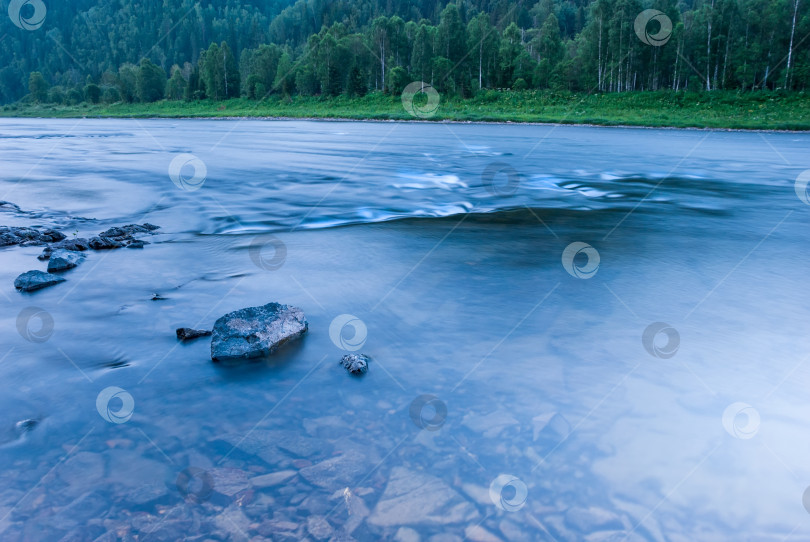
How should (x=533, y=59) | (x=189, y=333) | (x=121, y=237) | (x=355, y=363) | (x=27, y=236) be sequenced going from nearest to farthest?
(x=355, y=363) → (x=189, y=333) → (x=27, y=236) → (x=121, y=237) → (x=533, y=59)

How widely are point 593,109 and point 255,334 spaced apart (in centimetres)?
5663

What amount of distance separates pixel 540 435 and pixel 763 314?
3728 mm

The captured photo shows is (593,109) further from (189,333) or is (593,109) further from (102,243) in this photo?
(189,333)

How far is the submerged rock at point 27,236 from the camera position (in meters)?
8.61

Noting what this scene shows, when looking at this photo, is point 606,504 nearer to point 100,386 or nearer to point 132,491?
point 132,491

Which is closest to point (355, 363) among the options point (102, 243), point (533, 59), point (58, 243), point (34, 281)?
point (34, 281)

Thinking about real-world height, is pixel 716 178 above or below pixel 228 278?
below

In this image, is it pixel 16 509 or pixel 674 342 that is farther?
pixel 674 342

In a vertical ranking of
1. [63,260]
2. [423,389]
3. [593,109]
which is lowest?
[593,109]

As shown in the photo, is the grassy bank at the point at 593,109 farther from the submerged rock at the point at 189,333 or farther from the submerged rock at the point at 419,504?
the submerged rock at the point at 419,504

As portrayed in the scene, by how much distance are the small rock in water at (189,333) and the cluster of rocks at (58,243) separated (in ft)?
8.47

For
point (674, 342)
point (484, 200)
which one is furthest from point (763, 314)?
point (484, 200)

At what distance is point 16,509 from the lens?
305cm

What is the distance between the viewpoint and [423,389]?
4398mm
